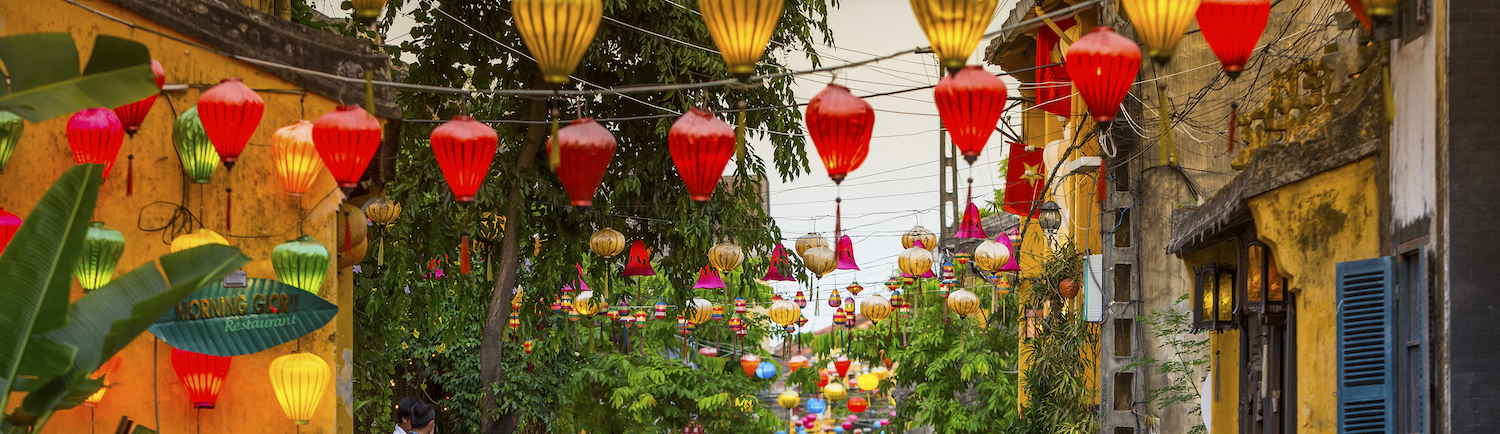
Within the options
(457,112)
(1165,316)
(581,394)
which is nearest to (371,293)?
(457,112)

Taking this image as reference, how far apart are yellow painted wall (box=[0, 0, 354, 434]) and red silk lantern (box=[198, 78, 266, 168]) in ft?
2.09

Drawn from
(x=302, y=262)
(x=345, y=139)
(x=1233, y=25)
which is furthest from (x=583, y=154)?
(x=1233, y=25)

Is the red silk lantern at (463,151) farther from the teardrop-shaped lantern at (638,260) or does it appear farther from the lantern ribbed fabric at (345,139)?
the teardrop-shaped lantern at (638,260)

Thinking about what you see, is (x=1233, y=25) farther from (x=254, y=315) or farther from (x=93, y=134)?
(x=93, y=134)

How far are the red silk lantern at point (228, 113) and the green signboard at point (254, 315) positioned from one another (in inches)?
32.2

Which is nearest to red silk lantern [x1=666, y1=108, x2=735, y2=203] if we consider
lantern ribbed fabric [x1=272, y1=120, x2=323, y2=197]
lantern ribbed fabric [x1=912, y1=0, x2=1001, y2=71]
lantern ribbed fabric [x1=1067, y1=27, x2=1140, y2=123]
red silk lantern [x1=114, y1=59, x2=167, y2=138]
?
lantern ribbed fabric [x1=912, y1=0, x2=1001, y2=71]

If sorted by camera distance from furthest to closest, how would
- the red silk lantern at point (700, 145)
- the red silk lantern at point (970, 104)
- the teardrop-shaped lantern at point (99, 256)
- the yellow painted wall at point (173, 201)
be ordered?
the red silk lantern at point (700, 145) → the yellow painted wall at point (173, 201) → the teardrop-shaped lantern at point (99, 256) → the red silk lantern at point (970, 104)

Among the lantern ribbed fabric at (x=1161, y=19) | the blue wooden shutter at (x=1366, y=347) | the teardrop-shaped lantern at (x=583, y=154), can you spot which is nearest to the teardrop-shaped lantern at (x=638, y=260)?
the teardrop-shaped lantern at (x=583, y=154)

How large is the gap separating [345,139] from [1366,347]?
18.6ft

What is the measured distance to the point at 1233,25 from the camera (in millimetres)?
6344

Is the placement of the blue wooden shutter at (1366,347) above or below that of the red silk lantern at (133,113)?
below

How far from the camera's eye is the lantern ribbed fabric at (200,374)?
7770 mm

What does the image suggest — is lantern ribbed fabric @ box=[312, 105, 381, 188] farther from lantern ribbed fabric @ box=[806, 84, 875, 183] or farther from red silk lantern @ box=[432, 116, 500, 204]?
lantern ribbed fabric @ box=[806, 84, 875, 183]

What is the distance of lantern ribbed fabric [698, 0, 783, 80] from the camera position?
6.35 metres
